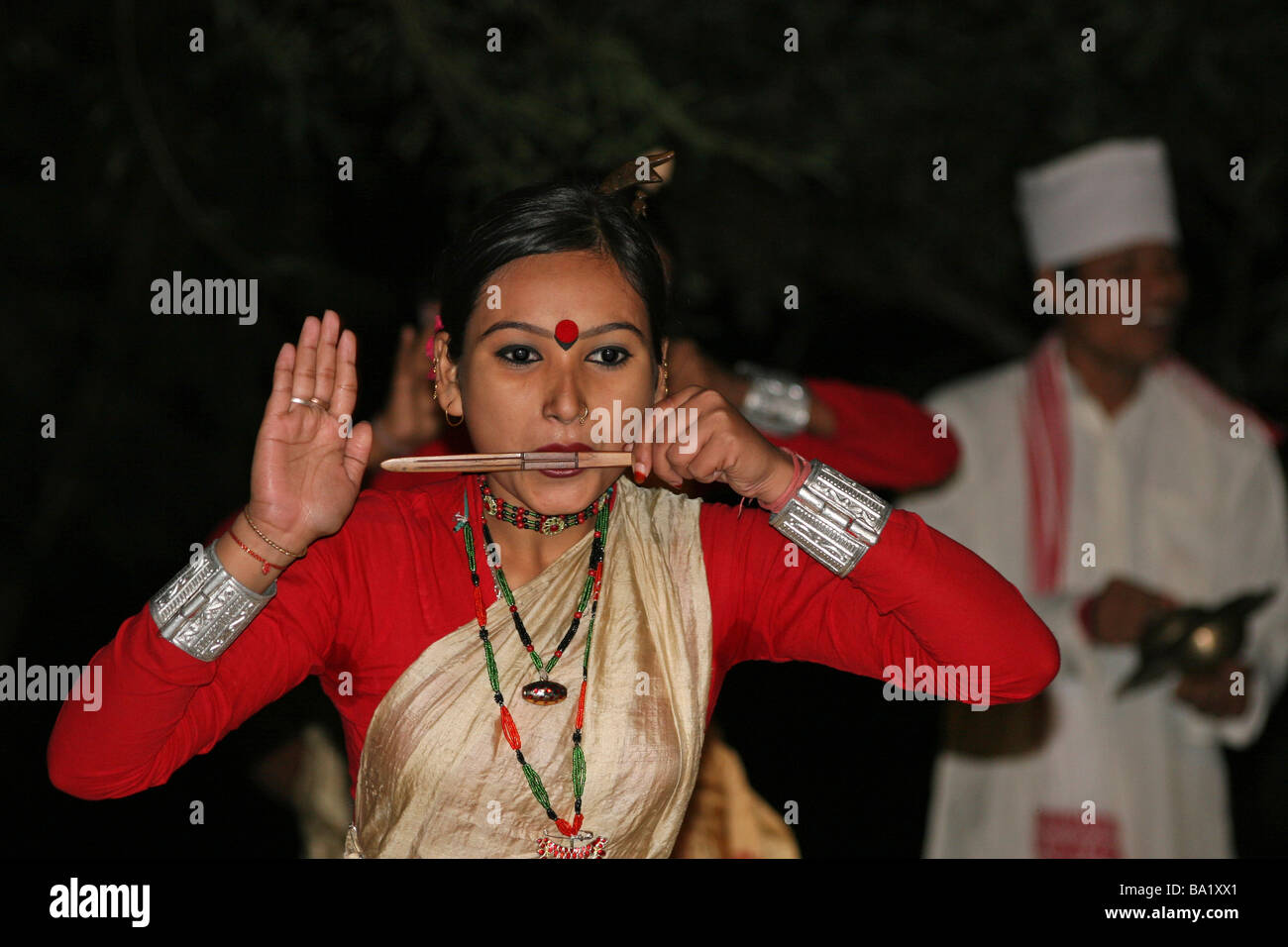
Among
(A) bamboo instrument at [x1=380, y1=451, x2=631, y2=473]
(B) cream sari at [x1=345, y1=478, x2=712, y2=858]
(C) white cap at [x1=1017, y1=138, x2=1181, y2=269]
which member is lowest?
(B) cream sari at [x1=345, y1=478, x2=712, y2=858]

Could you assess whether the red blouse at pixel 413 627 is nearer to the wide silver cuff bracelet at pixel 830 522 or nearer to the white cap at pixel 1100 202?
the wide silver cuff bracelet at pixel 830 522

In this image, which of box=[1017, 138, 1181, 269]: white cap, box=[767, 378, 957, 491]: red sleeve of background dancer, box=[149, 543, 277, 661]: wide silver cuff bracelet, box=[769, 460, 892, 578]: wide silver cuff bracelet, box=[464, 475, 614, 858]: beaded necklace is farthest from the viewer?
box=[1017, 138, 1181, 269]: white cap

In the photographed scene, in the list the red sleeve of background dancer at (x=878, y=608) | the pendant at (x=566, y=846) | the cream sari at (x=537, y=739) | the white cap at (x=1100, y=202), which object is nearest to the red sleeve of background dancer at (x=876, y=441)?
the red sleeve of background dancer at (x=878, y=608)

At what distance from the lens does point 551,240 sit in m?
2.37

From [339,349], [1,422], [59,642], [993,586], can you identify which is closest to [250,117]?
[1,422]

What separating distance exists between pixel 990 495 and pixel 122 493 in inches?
129

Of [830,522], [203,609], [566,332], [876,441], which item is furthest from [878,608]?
[876,441]

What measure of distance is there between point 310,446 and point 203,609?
0.28 meters

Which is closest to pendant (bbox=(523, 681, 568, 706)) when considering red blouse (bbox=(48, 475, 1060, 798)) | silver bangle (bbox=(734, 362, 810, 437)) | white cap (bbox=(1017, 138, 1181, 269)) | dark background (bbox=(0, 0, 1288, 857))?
red blouse (bbox=(48, 475, 1060, 798))

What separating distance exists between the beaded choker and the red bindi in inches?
11.7

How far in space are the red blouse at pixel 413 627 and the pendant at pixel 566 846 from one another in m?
0.30

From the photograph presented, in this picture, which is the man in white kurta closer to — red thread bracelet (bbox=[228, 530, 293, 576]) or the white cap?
the white cap

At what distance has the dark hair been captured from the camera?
2.38m

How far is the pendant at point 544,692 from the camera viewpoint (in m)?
2.37
